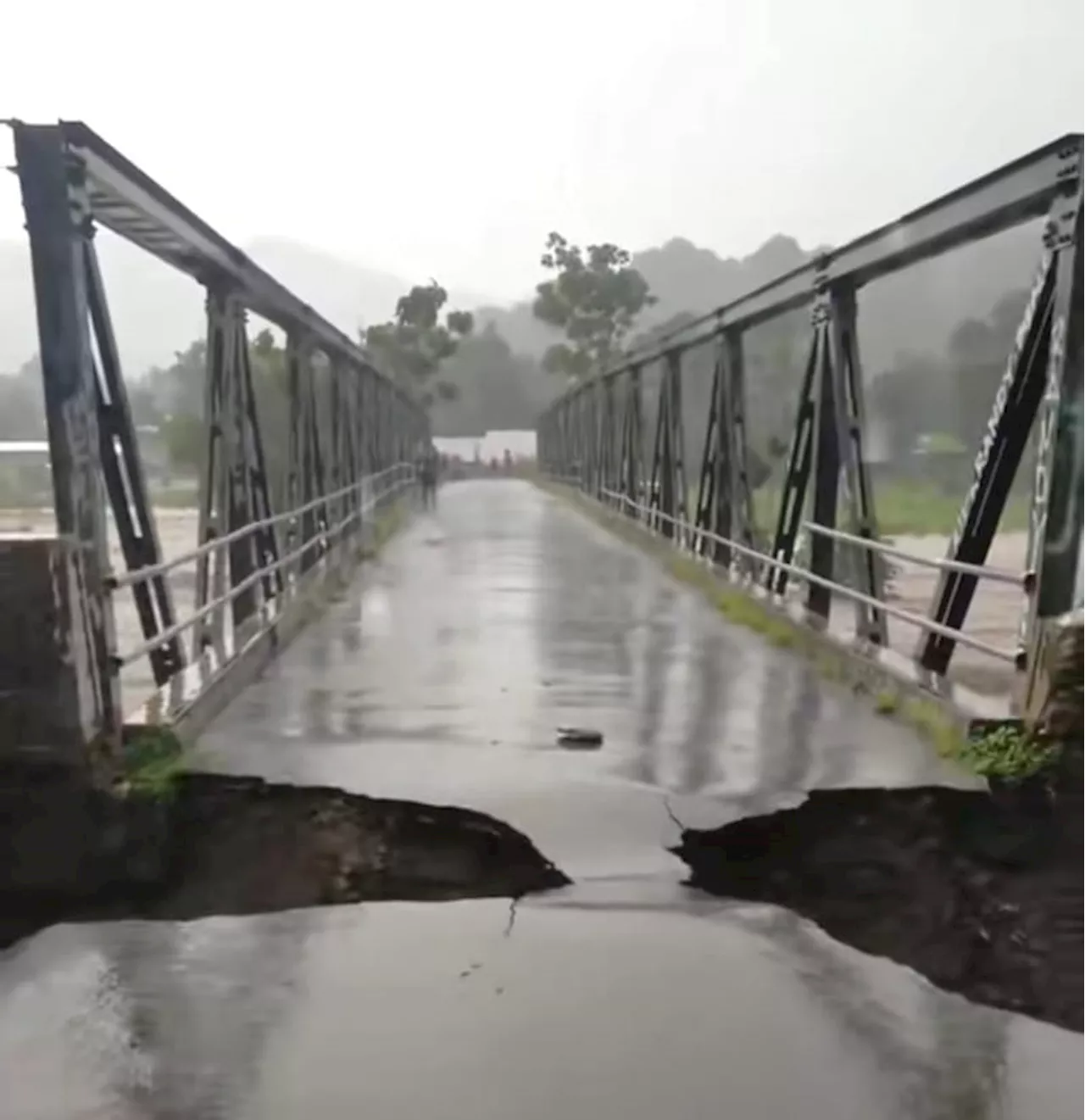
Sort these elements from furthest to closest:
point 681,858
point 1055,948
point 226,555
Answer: point 226,555 < point 681,858 < point 1055,948

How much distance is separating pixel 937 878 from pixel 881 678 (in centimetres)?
265

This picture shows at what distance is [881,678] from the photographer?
8438 millimetres

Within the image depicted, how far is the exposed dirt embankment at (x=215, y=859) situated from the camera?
18.6 ft

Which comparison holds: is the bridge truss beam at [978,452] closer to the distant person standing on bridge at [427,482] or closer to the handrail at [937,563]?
the handrail at [937,563]

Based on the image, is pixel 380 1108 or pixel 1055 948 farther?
pixel 1055 948

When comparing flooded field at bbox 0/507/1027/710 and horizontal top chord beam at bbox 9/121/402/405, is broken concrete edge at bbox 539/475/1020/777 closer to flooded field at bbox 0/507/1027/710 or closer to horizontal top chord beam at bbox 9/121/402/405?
flooded field at bbox 0/507/1027/710

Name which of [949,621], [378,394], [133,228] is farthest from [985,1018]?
[378,394]

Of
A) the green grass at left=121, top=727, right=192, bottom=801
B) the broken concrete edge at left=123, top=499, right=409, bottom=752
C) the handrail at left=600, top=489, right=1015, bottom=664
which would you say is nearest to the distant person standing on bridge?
the broken concrete edge at left=123, top=499, right=409, bottom=752

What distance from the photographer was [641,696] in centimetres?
897

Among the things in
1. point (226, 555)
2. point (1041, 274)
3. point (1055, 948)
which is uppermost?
point (1041, 274)

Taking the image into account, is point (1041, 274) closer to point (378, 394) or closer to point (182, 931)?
point (182, 931)

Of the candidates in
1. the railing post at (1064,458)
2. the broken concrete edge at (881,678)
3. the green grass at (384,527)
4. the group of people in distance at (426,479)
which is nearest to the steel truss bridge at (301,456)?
the railing post at (1064,458)

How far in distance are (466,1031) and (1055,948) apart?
7.09 feet

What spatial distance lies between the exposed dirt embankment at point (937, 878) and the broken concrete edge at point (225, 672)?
2.32 meters
